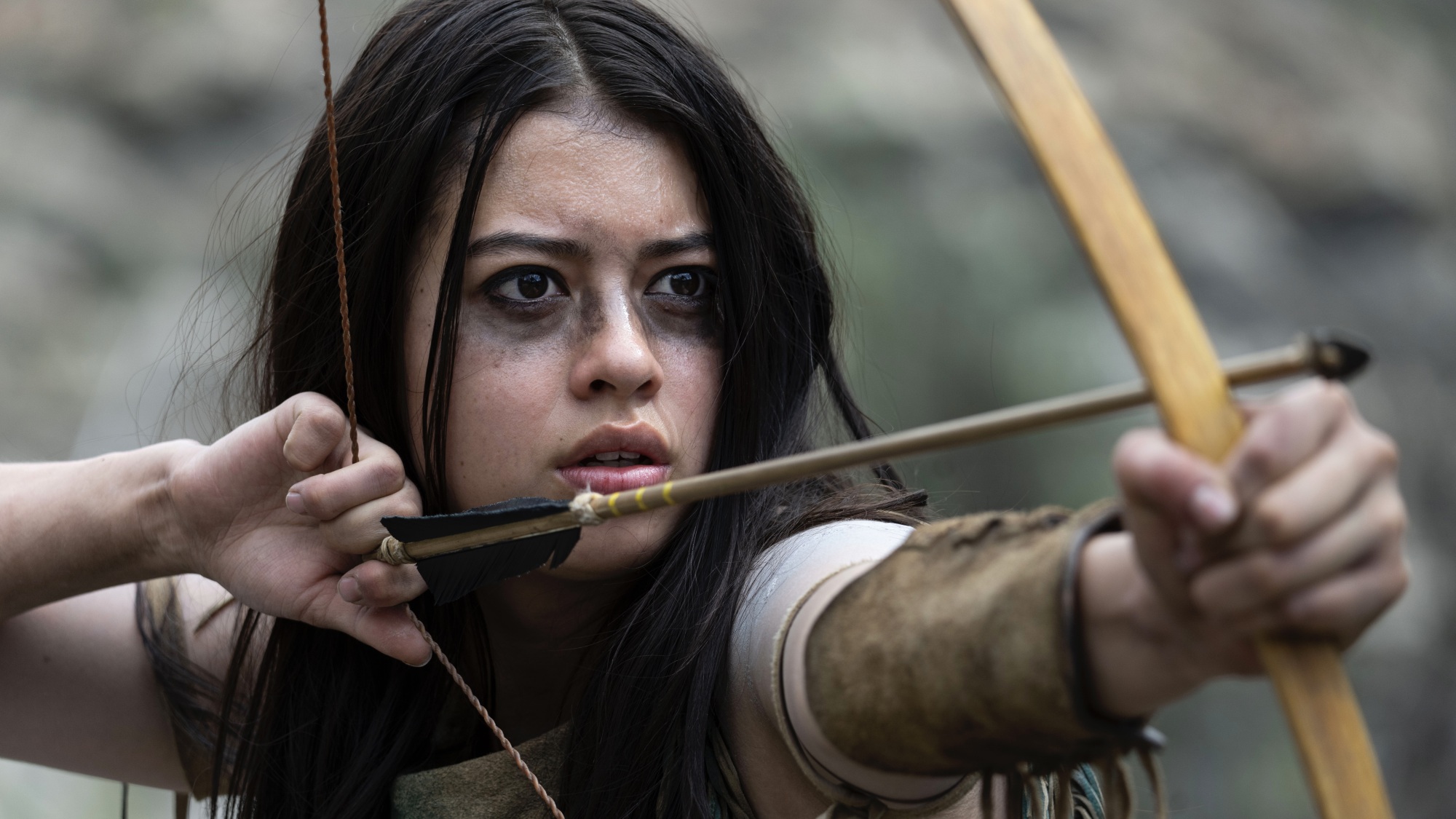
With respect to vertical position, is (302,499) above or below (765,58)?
below

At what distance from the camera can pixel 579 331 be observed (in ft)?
3.86

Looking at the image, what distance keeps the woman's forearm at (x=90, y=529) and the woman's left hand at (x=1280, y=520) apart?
42.9 inches

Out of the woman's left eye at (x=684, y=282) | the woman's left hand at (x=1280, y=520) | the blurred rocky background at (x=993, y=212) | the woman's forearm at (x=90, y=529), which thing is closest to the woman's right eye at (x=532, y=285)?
the woman's left eye at (x=684, y=282)

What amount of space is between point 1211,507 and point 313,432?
0.88 m

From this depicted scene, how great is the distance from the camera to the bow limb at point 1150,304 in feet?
2.02

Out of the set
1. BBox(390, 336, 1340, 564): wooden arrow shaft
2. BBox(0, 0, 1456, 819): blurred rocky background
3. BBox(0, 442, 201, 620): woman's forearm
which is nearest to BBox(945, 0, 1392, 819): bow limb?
BBox(390, 336, 1340, 564): wooden arrow shaft

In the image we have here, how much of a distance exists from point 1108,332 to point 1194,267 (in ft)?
2.01

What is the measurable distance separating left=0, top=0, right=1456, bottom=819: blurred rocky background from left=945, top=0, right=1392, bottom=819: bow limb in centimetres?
304

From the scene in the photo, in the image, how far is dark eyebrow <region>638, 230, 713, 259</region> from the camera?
1196 mm

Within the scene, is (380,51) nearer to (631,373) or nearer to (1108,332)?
(631,373)

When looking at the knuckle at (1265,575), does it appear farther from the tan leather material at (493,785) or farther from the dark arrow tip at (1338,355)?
the tan leather material at (493,785)

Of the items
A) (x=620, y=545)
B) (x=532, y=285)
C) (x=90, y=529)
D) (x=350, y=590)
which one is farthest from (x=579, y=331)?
(x=90, y=529)

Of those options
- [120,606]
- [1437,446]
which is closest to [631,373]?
[120,606]

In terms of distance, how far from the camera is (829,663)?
0.81m
